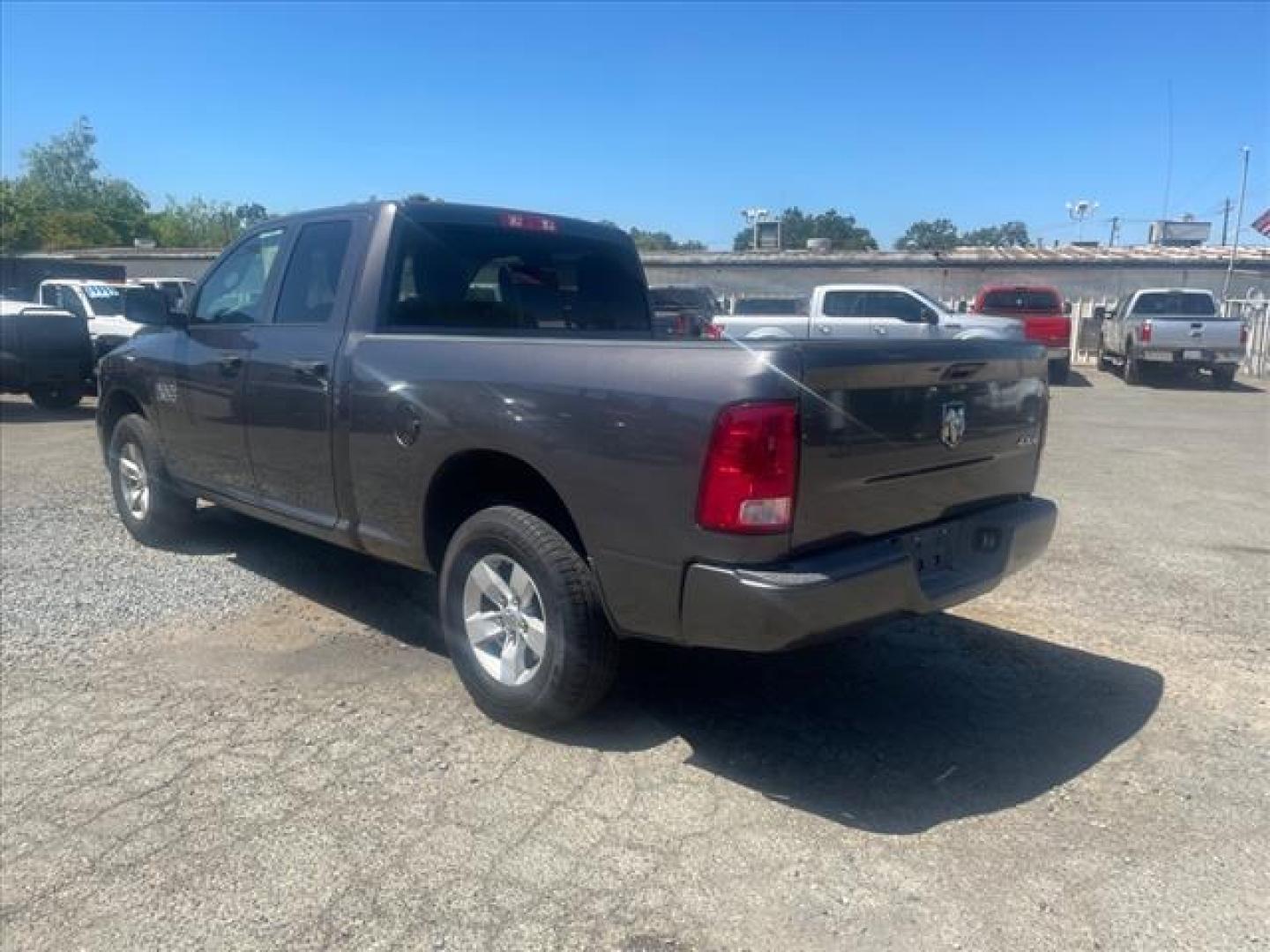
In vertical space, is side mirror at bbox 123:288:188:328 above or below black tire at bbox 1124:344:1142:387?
above

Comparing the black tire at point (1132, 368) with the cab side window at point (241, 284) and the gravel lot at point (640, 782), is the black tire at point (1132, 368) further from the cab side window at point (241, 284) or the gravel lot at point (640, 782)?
the cab side window at point (241, 284)

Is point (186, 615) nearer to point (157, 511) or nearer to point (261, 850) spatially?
point (157, 511)

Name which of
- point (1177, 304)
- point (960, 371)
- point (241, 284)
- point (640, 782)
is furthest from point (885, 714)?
point (1177, 304)

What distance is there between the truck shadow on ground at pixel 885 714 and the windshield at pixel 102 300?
625 inches

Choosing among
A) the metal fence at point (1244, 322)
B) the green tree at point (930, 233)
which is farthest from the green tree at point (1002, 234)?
the metal fence at point (1244, 322)

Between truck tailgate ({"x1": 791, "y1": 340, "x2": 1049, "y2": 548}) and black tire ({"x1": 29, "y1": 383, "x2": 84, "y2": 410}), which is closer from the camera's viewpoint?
truck tailgate ({"x1": 791, "y1": 340, "x2": 1049, "y2": 548})

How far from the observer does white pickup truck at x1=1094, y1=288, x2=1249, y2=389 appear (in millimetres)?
19297

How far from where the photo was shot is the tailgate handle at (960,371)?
3615mm

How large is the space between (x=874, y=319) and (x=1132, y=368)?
659cm

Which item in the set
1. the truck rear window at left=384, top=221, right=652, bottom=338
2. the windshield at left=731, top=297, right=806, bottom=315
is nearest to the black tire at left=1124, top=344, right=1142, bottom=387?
the windshield at left=731, top=297, right=806, bottom=315

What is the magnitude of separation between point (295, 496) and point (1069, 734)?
351 centimetres

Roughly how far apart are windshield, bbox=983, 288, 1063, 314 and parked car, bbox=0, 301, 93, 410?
16694 mm

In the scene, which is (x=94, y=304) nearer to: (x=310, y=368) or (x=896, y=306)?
(x=896, y=306)

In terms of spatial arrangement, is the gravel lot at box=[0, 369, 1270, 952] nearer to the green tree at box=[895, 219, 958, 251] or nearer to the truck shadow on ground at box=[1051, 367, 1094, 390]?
the truck shadow on ground at box=[1051, 367, 1094, 390]
